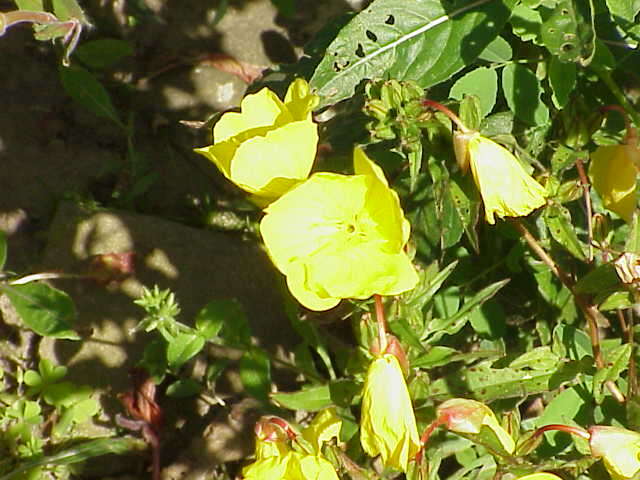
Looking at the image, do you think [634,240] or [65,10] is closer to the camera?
[634,240]

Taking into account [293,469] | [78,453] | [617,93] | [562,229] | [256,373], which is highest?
[617,93]

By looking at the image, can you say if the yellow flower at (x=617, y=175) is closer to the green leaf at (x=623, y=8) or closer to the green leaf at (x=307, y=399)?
the green leaf at (x=623, y=8)

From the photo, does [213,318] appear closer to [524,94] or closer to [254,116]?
[254,116]

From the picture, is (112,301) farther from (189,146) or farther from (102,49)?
(102,49)

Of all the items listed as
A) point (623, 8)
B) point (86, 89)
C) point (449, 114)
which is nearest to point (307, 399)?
point (449, 114)

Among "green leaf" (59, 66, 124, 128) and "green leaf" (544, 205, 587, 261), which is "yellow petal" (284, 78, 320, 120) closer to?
"green leaf" (544, 205, 587, 261)

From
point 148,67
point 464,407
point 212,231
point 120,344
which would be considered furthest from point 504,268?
point 148,67

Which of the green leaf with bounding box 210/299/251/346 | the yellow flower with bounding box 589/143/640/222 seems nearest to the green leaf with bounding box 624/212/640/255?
the yellow flower with bounding box 589/143/640/222

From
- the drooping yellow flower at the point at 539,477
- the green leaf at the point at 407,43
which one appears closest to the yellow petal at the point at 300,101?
the green leaf at the point at 407,43

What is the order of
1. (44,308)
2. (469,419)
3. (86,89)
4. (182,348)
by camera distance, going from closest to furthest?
1. (469,419)
2. (182,348)
3. (44,308)
4. (86,89)
